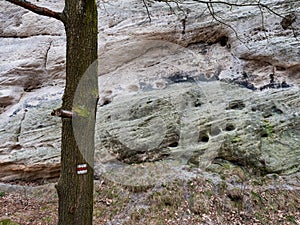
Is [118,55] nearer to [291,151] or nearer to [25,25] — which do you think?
[25,25]

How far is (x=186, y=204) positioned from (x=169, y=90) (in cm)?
368

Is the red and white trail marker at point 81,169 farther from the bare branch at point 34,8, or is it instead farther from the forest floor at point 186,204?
the forest floor at point 186,204

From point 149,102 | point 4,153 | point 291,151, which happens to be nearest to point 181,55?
point 149,102

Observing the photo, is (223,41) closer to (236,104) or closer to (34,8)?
(236,104)

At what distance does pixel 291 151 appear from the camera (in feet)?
21.7

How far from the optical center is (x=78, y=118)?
2967 mm

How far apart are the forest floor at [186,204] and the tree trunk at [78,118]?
8.36ft

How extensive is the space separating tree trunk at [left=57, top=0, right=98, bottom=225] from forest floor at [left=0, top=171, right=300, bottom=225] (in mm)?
2547

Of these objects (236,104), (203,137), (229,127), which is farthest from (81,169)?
(236,104)

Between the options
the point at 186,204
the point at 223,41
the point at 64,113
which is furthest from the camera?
the point at 223,41

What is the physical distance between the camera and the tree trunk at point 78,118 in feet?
9.55

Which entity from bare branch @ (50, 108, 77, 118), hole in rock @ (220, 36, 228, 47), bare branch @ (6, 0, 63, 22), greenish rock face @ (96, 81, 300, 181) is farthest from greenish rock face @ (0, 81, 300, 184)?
bare branch @ (6, 0, 63, 22)

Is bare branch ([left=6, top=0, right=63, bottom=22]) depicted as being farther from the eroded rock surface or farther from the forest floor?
the eroded rock surface

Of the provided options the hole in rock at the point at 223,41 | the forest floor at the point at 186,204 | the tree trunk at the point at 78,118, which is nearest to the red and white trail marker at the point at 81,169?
the tree trunk at the point at 78,118
